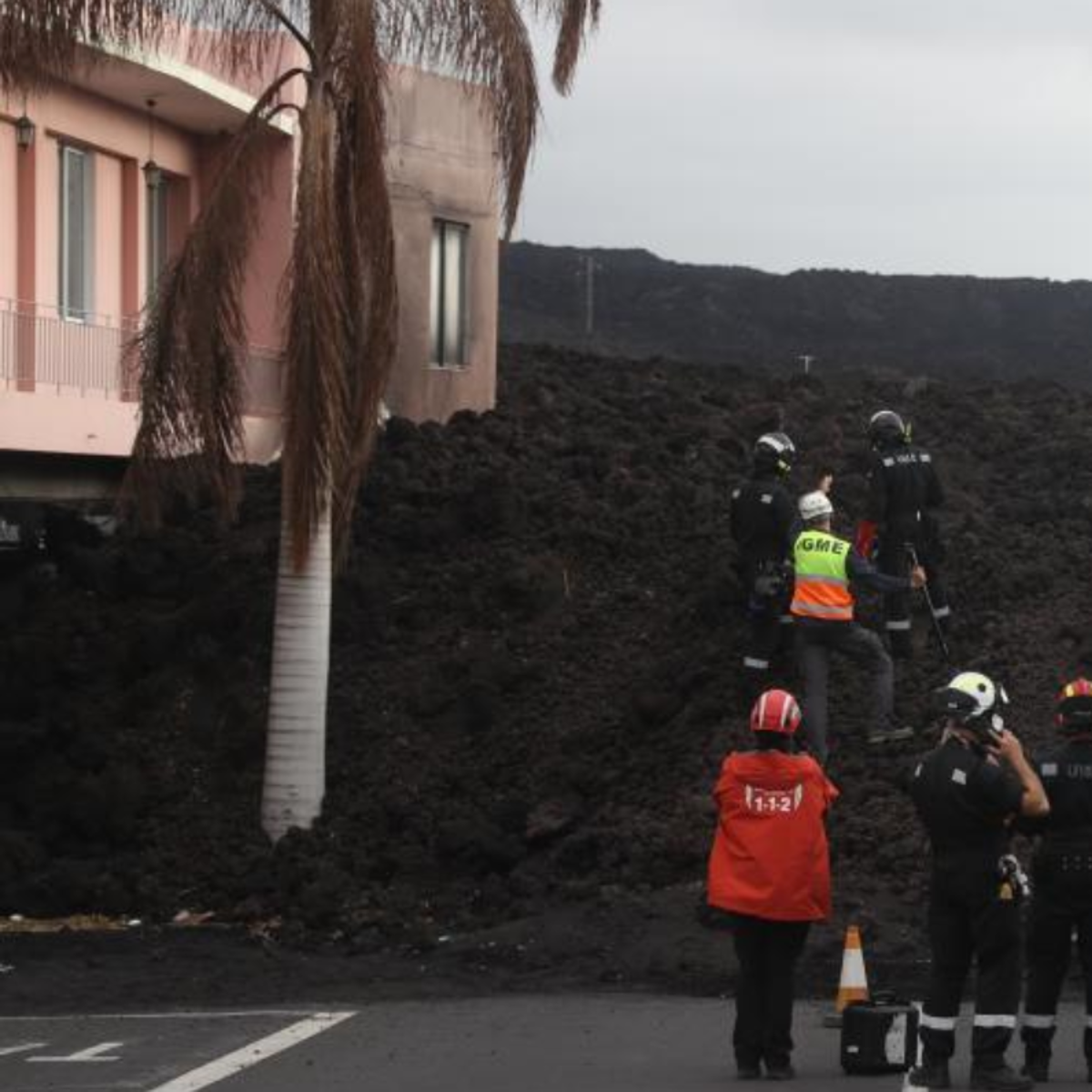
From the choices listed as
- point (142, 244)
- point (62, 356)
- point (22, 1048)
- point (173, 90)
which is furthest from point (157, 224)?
point (22, 1048)

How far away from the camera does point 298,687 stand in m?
20.1

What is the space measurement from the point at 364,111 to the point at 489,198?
13.3 m

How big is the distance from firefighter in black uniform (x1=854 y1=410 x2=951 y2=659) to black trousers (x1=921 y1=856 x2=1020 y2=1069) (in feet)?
25.3

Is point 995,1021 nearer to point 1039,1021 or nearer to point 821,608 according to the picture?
point 1039,1021

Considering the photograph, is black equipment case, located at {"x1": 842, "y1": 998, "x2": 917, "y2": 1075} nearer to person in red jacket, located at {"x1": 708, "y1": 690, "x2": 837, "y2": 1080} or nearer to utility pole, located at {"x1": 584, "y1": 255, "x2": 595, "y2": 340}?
person in red jacket, located at {"x1": 708, "y1": 690, "x2": 837, "y2": 1080}

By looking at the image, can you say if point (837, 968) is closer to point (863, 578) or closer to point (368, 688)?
point (863, 578)

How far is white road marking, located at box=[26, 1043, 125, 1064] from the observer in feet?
43.5

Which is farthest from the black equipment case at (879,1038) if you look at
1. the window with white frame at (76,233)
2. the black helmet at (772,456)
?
the window with white frame at (76,233)

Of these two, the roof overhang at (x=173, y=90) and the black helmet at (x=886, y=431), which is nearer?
the black helmet at (x=886, y=431)

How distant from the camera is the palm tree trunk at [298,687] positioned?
19984 millimetres

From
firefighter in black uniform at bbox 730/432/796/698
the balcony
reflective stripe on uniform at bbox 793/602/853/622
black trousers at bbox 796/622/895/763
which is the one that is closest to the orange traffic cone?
black trousers at bbox 796/622/895/763

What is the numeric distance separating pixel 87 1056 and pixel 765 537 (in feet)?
24.3

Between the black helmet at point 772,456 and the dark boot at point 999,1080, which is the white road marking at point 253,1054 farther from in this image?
the black helmet at point 772,456

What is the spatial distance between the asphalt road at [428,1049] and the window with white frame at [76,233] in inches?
483
